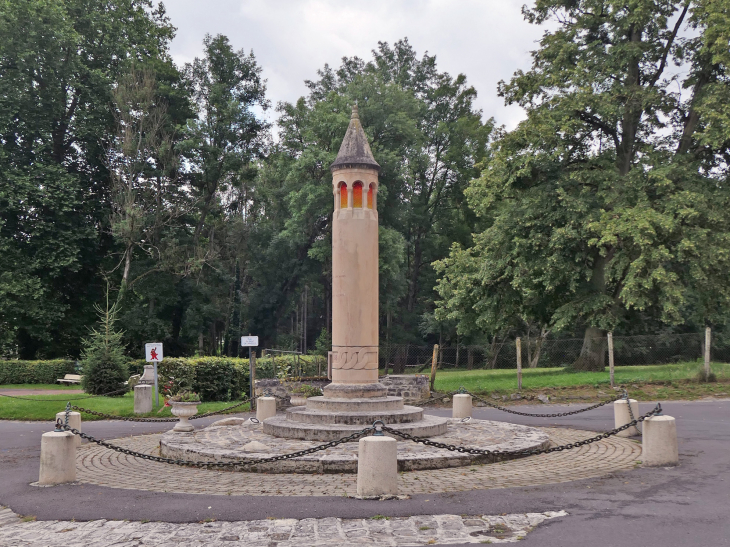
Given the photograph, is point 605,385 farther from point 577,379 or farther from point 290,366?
point 290,366

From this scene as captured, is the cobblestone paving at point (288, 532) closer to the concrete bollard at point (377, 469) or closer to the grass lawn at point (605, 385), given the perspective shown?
the concrete bollard at point (377, 469)

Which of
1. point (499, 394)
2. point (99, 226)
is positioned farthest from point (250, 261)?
point (499, 394)

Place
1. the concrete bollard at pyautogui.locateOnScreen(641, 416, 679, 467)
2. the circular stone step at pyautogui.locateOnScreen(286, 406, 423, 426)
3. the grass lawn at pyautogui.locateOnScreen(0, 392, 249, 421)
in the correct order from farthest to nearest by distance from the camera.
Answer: the grass lawn at pyautogui.locateOnScreen(0, 392, 249, 421), the circular stone step at pyautogui.locateOnScreen(286, 406, 423, 426), the concrete bollard at pyautogui.locateOnScreen(641, 416, 679, 467)

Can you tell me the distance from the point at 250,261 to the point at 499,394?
99.3 feet

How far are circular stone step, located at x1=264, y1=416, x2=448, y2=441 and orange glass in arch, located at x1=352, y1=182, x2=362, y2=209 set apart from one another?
494 centimetres

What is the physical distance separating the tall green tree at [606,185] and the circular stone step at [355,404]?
43.6 feet

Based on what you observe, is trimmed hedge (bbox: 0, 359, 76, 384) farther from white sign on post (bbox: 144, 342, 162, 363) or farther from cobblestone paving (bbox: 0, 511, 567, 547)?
cobblestone paving (bbox: 0, 511, 567, 547)

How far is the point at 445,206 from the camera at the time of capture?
50.7m

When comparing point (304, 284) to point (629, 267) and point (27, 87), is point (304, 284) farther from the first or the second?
point (629, 267)

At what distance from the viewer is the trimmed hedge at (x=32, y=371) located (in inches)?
1273

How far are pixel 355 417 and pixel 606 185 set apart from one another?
17756mm

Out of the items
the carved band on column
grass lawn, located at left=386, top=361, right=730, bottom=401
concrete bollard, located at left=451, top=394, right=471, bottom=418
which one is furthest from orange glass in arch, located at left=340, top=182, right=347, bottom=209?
grass lawn, located at left=386, top=361, right=730, bottom=401

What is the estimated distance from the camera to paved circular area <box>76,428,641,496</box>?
27.1ft

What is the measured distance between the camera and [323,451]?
33.8ft
